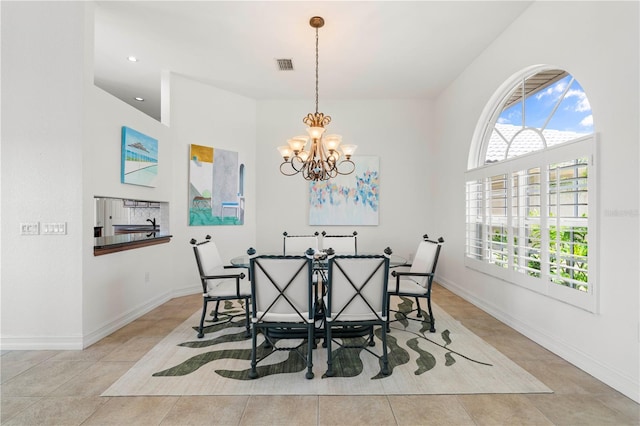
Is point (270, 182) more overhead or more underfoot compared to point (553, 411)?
more overhead

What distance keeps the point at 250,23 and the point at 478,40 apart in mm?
2576

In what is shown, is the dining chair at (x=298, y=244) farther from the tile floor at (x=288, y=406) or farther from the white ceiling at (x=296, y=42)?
the white ceiling at (x=296, y=42)

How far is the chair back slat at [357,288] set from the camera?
235 centimetres

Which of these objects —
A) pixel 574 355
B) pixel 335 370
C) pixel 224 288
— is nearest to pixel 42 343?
pixel 224 288

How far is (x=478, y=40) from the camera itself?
3619 mm

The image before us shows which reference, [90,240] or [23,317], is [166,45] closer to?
[90,240]

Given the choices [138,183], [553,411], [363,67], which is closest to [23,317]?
[138,183]

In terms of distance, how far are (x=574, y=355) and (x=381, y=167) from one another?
374cm

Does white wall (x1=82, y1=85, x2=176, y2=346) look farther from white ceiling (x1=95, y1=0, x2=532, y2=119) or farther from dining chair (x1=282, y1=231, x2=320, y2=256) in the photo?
dining chair (x1=282, y1=231, x2=320, y2=256)

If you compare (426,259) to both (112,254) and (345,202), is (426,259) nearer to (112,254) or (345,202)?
(345,202)

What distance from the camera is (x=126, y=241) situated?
11.3 ft

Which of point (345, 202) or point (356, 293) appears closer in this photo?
point (356, 293)

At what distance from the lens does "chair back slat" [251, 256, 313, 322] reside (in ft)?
7.54

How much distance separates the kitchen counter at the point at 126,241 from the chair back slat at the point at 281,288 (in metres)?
1.74
